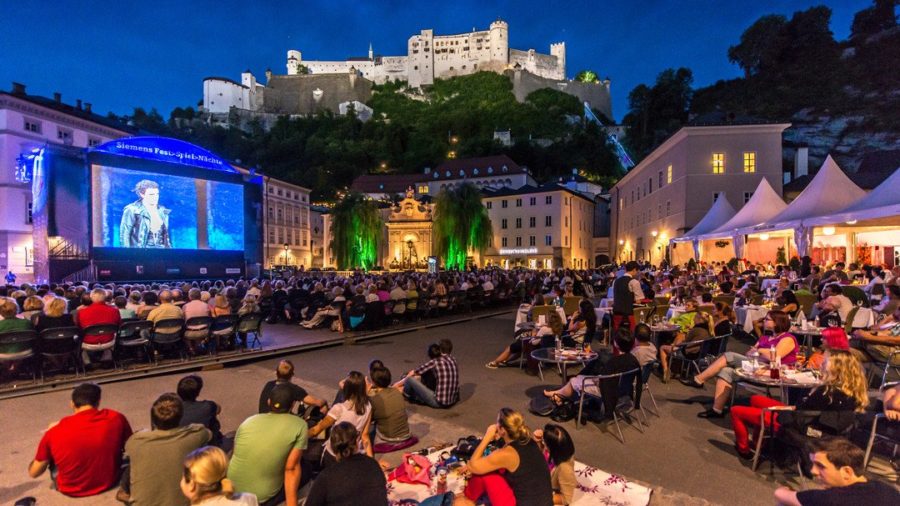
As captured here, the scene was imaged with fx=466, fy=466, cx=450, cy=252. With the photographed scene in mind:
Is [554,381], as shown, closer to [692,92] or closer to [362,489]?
[362,489]

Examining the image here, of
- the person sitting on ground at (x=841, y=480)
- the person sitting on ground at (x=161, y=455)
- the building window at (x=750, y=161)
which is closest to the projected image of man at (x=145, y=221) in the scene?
the person sitting on ground at (x=161, y=455)

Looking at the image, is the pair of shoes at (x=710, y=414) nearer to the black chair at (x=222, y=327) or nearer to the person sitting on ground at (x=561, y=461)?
the person sitting on ground at (x=561, y=461)

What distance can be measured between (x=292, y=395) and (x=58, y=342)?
20.3ft

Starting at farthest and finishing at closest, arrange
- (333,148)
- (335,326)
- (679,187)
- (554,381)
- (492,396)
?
(333,148) → (679,187) → (335,326) → (554,381) → (492,396)

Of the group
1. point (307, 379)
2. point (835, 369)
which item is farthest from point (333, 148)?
point (835, 369)

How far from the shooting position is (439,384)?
685cm

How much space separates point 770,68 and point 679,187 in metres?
45.4

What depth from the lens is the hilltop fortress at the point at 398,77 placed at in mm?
104312

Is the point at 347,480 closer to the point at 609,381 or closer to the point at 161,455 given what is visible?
the point at 161,455

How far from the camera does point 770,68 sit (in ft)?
204

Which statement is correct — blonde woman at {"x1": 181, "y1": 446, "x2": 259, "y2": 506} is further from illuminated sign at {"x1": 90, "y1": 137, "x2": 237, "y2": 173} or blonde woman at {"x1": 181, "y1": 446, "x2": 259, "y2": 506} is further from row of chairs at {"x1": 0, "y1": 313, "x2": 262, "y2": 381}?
illuminated sign at {"x1": 90, "y1": 137, "x2": 237, "y2": 173}

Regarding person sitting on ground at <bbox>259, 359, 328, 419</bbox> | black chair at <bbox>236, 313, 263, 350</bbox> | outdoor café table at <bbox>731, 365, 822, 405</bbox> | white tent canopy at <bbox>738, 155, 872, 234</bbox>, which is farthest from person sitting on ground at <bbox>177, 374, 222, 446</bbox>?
white tent canopy at <bbox>738, 155, 872, 234</bbox>

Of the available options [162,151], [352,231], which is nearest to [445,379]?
[162,151]

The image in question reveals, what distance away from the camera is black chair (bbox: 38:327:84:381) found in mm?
7840
